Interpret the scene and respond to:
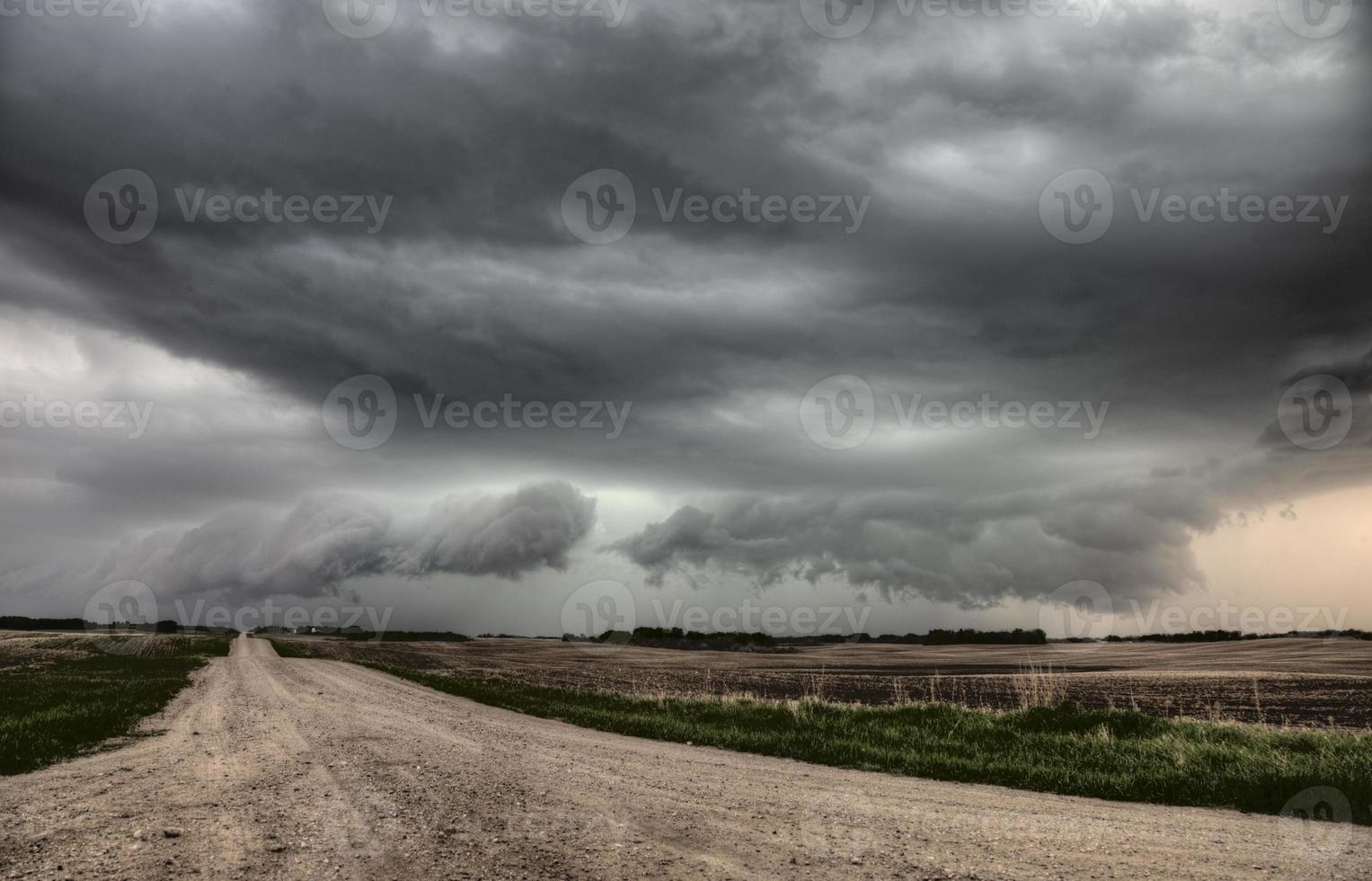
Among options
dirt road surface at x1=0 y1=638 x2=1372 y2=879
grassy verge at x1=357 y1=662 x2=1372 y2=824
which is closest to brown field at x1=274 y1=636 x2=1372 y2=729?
grassy verge at x1=357 y1=662 x2=1372 y2=824

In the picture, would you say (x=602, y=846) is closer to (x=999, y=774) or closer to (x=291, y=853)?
(x=291, y=853)

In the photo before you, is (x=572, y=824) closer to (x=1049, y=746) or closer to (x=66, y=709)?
(x=1049, y=746)

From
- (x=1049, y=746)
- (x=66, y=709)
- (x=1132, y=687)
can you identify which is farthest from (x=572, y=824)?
(x=1132, y=687)

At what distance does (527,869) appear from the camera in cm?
867

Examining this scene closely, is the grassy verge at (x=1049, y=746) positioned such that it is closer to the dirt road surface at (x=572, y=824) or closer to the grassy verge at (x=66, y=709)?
the dirt road surface at (x=572, y=824)

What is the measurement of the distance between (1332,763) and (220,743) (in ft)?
79.0
